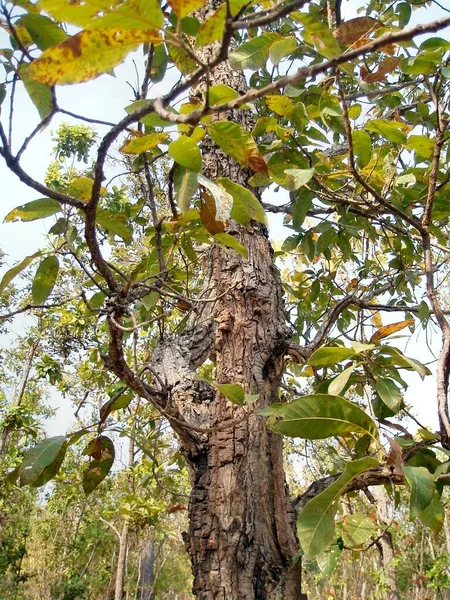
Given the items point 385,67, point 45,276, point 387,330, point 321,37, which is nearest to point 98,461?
point 45,276

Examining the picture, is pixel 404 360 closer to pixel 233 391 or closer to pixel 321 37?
pixel 233 391

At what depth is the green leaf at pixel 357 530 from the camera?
88 cm

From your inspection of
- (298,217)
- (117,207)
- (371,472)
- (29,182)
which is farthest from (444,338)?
(117,207)

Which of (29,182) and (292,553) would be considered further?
(292,553)

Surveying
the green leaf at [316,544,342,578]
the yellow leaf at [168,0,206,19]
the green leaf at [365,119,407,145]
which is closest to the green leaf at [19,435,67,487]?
the green leaf at [316,544,342,578]

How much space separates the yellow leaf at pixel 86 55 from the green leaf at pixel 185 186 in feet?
0.90

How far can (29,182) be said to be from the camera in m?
0.52

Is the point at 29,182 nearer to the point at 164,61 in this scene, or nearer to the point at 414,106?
the point at 164,61

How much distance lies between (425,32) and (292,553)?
86cm

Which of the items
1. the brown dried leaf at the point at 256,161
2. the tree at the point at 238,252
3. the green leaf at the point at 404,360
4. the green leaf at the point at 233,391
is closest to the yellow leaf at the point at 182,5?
the tree at the point at 238,252

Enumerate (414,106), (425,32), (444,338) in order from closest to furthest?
(425,32) → (444,338) → (414,106)

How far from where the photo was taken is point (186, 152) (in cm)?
63

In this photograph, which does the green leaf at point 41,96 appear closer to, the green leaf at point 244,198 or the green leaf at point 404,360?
the green leaf at point 244,198

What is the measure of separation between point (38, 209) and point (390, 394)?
69cm
